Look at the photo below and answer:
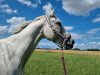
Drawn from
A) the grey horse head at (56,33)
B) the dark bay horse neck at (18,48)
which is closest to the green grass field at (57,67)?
the grey horse head at (56,33)

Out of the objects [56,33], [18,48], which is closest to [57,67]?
[56,33]

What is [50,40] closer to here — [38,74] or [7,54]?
[7,54]

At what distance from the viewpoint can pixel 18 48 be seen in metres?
7.46

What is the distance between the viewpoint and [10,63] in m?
7.14

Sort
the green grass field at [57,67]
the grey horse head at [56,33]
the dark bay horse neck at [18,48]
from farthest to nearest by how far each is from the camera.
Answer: the green grass field at [57,67] < the grey horse head at [56,33] < the dark bay horse neck at [18,48]

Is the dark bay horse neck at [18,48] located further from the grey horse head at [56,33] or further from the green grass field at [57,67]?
the green grass field at [57,67]

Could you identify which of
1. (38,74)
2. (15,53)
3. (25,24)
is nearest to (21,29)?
(25,24)

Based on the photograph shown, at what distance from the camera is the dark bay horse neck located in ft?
23.3

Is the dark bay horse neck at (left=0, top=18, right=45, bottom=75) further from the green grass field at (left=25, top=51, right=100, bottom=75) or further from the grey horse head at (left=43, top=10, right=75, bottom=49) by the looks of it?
the green grass field at (left=25, top=51, right=100, bottom=75)

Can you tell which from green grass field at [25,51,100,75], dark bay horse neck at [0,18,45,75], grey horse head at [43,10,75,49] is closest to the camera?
dark bay horse neck at [0,18,45,75]

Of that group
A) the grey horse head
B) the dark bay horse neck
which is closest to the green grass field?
the grey horse head

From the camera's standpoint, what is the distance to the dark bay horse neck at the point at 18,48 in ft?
23.3

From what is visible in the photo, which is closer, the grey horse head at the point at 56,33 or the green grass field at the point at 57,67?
the grey horse head at the point at 56,33

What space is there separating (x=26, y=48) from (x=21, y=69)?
0.50 m
